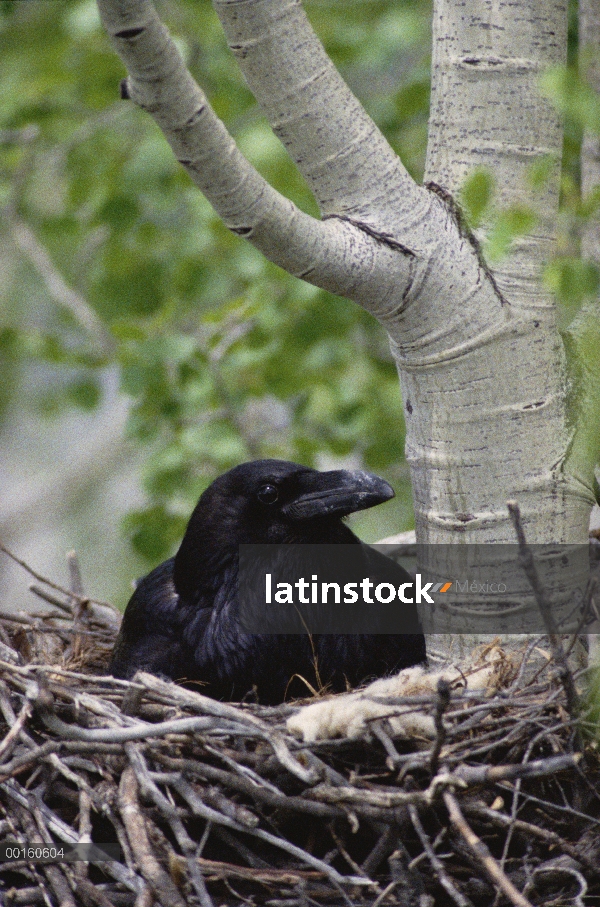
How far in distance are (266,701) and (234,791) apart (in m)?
0.60

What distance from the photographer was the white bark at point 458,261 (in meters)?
2.05

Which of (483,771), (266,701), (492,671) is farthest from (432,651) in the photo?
(483,771)

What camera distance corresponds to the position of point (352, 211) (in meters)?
2.10

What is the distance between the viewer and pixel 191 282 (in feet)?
13.9

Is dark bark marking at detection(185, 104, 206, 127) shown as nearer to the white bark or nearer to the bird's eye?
the white bark

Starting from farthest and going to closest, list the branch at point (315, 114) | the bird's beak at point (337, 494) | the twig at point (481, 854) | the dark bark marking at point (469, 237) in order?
the bird's beak at point (337, 494) < the dark bark marking at point (469, 237) < the branch at point (315, 114) < the twig at point (481, 854)

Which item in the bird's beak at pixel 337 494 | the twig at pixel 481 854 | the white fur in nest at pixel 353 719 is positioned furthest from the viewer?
the bird's beak at pixel 337 494

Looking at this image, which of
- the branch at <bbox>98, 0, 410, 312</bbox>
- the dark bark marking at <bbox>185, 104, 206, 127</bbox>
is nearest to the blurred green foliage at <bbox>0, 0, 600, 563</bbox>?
the branch at <bbox>98, 0, 410, 312</bbox>

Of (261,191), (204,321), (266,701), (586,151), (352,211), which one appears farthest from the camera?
(204,321)

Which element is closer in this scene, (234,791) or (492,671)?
(234,791)

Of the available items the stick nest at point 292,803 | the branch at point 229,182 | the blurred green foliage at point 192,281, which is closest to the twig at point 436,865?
the stick nest at point 292,803

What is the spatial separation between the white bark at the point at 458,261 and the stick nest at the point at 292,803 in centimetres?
47

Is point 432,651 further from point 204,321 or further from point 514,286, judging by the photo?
point 204,321

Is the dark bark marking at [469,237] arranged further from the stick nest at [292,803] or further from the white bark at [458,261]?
the stick nest at [292,803]
